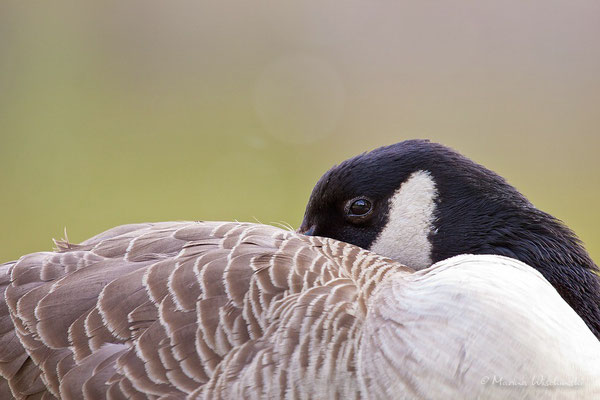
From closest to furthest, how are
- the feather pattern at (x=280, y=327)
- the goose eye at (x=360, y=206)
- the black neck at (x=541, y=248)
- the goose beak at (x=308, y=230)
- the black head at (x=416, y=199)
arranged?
the feather pattern at (x=280, y=327)
the black neck at (x=541, y=248)
the black head at (x=416, y=199)
the goose eye at (x=360, y=206)
the goose beak at (x=308, y=230)

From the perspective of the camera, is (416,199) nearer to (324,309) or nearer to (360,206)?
(360,206)

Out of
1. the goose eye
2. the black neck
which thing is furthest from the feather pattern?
the goose eye

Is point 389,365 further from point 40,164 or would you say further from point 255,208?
point 40,164

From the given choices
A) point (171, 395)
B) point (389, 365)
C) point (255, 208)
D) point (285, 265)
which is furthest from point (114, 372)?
point (255, 208)

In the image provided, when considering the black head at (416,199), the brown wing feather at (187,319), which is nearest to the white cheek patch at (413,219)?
the black head at (416,199)

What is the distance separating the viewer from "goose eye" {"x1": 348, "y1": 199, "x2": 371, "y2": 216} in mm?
2328

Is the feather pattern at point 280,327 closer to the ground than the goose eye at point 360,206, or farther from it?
closer to the ground

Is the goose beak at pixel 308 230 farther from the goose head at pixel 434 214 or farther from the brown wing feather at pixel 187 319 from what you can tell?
the brown wing feather at pixel 187 319

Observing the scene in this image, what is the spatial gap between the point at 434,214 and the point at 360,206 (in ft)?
0.85

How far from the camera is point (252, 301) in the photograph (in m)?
1.75

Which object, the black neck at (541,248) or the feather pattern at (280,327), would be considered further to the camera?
the black neck at (541,248)

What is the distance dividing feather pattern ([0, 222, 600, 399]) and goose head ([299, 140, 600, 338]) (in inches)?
10.2

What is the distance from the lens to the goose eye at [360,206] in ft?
7.64

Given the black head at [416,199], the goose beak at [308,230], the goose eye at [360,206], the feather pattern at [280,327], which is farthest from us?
the goose beak at [308,230]
